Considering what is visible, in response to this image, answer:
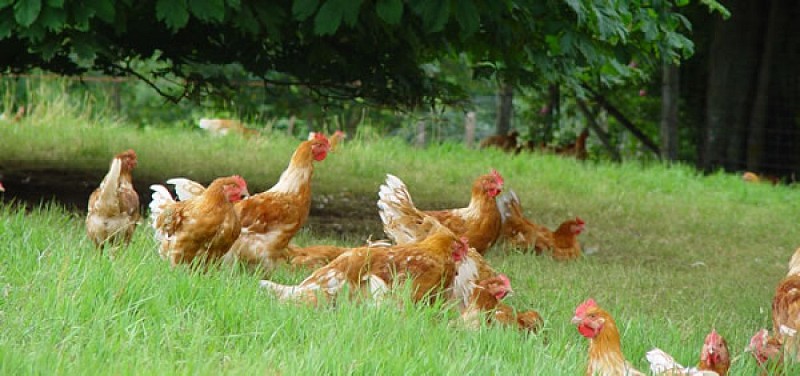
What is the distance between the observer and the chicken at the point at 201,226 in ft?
21.6

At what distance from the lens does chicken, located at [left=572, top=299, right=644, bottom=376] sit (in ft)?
16.8

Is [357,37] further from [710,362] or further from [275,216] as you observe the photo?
[710,362]

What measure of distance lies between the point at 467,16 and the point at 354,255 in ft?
7.52

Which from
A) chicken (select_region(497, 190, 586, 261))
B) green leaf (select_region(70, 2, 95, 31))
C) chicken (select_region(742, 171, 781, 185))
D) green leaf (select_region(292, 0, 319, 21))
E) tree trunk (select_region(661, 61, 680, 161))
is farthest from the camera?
tree trunk (select_region(661, 61, 680, 161))

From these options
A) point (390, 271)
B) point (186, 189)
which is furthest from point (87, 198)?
point (390, 271)

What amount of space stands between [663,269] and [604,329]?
441 cm

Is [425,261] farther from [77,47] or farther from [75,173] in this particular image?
[75,173]

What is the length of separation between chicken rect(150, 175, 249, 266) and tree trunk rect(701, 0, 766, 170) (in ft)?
42.1

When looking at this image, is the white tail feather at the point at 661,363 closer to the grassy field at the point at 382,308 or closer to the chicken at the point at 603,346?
the chicken at the point at 603,346

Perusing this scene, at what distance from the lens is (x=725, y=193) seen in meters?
15.0

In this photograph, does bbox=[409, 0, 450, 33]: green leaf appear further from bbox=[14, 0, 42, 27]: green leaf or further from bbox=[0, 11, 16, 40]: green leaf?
bbox=[0, 11, 16, 40]: green leaf

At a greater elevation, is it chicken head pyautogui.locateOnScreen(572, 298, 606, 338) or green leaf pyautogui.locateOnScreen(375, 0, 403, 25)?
green leaf pyautogui.locateOnScreen(375, 0, 403, 25)

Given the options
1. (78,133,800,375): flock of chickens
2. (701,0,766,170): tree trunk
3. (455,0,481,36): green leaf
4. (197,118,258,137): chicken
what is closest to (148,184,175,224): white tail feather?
(78,133,800,375): flock of chickens

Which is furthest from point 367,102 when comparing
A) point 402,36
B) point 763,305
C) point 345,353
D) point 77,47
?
point 345,353
